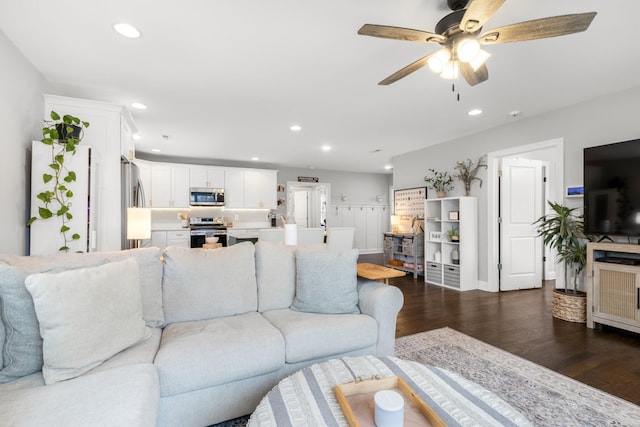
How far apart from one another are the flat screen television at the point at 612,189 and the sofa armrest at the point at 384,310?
2633 millimetres

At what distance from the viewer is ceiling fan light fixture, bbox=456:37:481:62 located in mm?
1762

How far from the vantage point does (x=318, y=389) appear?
3.91 feet

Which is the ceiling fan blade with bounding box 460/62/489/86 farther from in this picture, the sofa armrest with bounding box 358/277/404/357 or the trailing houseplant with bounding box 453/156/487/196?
the trailing houseplant with bounding box 453/156/487/196

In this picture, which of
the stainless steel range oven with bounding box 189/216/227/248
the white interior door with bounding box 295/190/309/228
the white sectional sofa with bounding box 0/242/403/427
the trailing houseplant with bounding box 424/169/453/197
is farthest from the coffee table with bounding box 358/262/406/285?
the white interior door with bounding box 295/190/309/228

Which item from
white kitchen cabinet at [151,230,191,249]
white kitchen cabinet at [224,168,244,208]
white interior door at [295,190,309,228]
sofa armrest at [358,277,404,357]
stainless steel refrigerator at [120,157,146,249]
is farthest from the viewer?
white interior door at [295,190,309,228]

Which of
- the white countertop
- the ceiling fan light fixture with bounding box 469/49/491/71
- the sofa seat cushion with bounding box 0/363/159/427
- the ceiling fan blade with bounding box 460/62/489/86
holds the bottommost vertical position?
the sofa seat cushion with bounding box 0/363/159/427

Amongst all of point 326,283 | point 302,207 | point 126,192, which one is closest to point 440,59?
point 326,283

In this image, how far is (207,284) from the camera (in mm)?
2139

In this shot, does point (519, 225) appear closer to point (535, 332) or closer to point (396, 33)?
point (535, 332)

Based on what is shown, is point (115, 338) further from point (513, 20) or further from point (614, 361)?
point (614, 361)

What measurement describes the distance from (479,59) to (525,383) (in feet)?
7.19

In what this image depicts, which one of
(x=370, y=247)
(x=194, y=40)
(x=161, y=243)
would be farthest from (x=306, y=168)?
(x=194, y=40)

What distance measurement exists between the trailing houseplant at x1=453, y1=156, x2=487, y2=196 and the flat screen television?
1550mm

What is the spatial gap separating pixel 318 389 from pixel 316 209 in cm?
799
